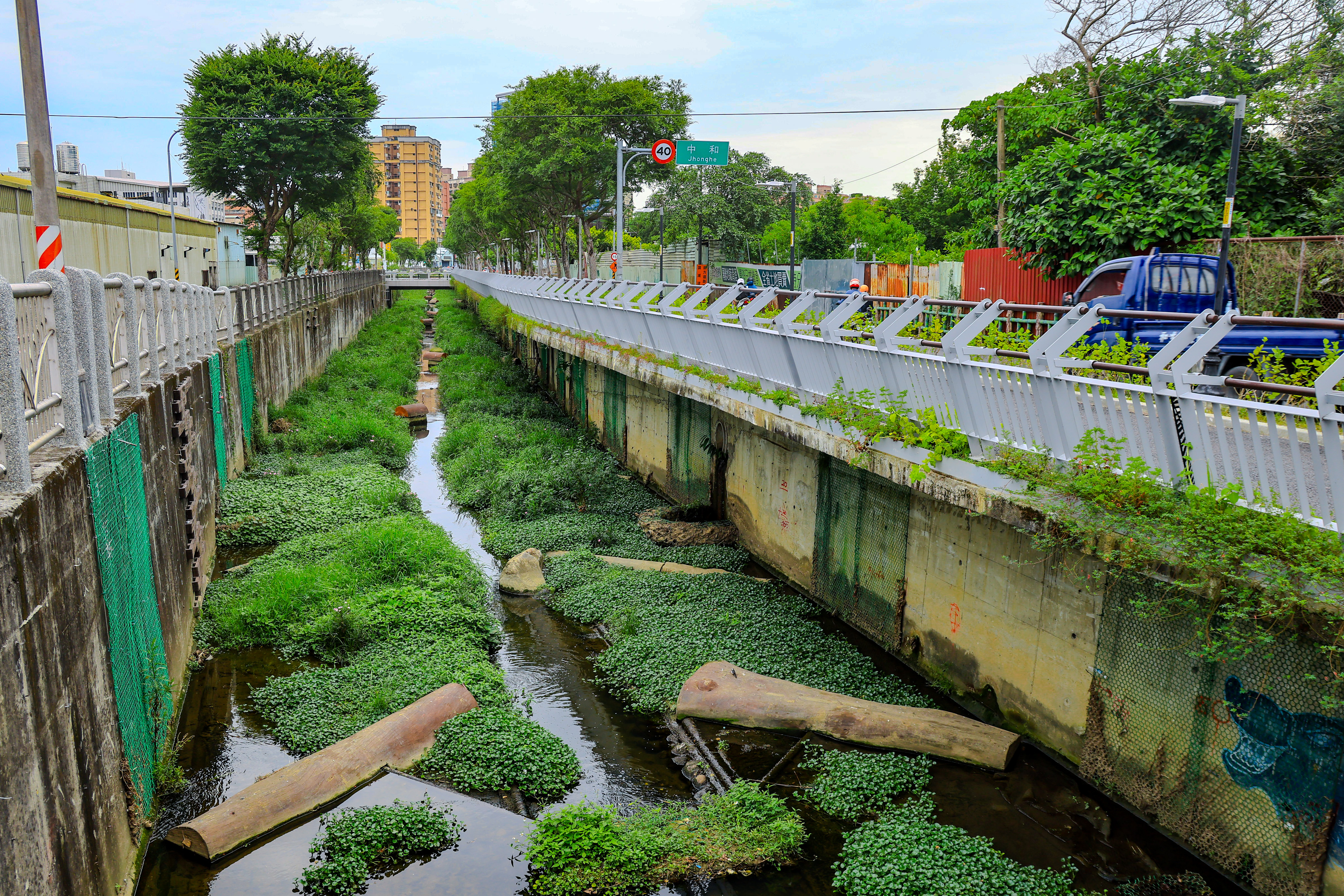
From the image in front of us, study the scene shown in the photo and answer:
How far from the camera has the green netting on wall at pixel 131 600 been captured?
663cm

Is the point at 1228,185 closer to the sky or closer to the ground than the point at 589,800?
closer to the sky

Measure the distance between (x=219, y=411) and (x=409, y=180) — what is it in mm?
176441

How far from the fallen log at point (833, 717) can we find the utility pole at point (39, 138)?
9.38 metres

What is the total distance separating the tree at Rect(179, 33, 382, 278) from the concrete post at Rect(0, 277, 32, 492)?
3152cm

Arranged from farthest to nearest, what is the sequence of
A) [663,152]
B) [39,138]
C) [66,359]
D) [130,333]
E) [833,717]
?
[663,152]
[39,138]
[130,333]
[833,717]
[66,359]

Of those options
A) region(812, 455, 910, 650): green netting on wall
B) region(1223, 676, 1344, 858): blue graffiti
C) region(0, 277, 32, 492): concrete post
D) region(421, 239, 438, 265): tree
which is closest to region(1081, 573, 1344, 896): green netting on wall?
region(1223, 676, 1344, 858): blue graffiti

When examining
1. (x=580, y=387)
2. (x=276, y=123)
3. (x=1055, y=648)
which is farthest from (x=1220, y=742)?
(x=276, y=123)

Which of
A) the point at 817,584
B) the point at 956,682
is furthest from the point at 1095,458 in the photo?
the point at 817,584

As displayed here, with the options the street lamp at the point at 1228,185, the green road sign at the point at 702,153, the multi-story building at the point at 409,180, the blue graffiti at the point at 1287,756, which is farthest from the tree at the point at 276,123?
the multi-story building at the point at 409,180

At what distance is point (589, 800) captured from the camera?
7781 millimetres

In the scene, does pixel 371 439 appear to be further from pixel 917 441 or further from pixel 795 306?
pixel 917 441

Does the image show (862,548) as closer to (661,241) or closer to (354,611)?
(354,611)

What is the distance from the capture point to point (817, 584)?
12.4m

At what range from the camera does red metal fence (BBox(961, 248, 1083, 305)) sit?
19.0 m
